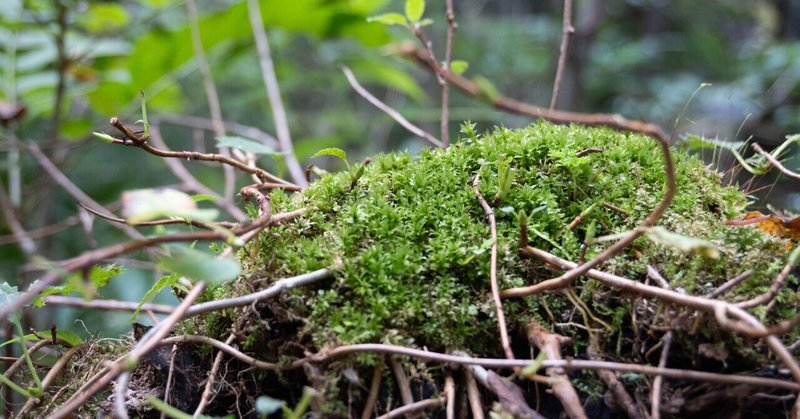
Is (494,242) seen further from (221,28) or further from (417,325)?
(221,28)

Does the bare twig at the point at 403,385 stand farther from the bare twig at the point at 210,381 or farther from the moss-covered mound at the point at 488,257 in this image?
the bare twig at the point at 210,381

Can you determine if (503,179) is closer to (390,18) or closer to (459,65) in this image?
(459,65)

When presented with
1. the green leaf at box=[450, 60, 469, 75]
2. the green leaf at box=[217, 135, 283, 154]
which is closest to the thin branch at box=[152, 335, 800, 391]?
the green leaf at box=[217, 135, 283, 154]

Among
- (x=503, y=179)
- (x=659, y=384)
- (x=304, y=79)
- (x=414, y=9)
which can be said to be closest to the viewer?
(x=659, y=384)

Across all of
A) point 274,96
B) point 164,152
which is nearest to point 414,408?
point 164,152

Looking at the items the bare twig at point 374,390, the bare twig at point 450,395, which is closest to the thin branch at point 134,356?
the bare twig at point 374,390

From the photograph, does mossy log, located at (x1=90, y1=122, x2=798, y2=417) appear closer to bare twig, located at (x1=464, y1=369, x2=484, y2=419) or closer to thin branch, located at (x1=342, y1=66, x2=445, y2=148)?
bare twig, located at (x1=464, y1=369, x2=484, y2=419)
